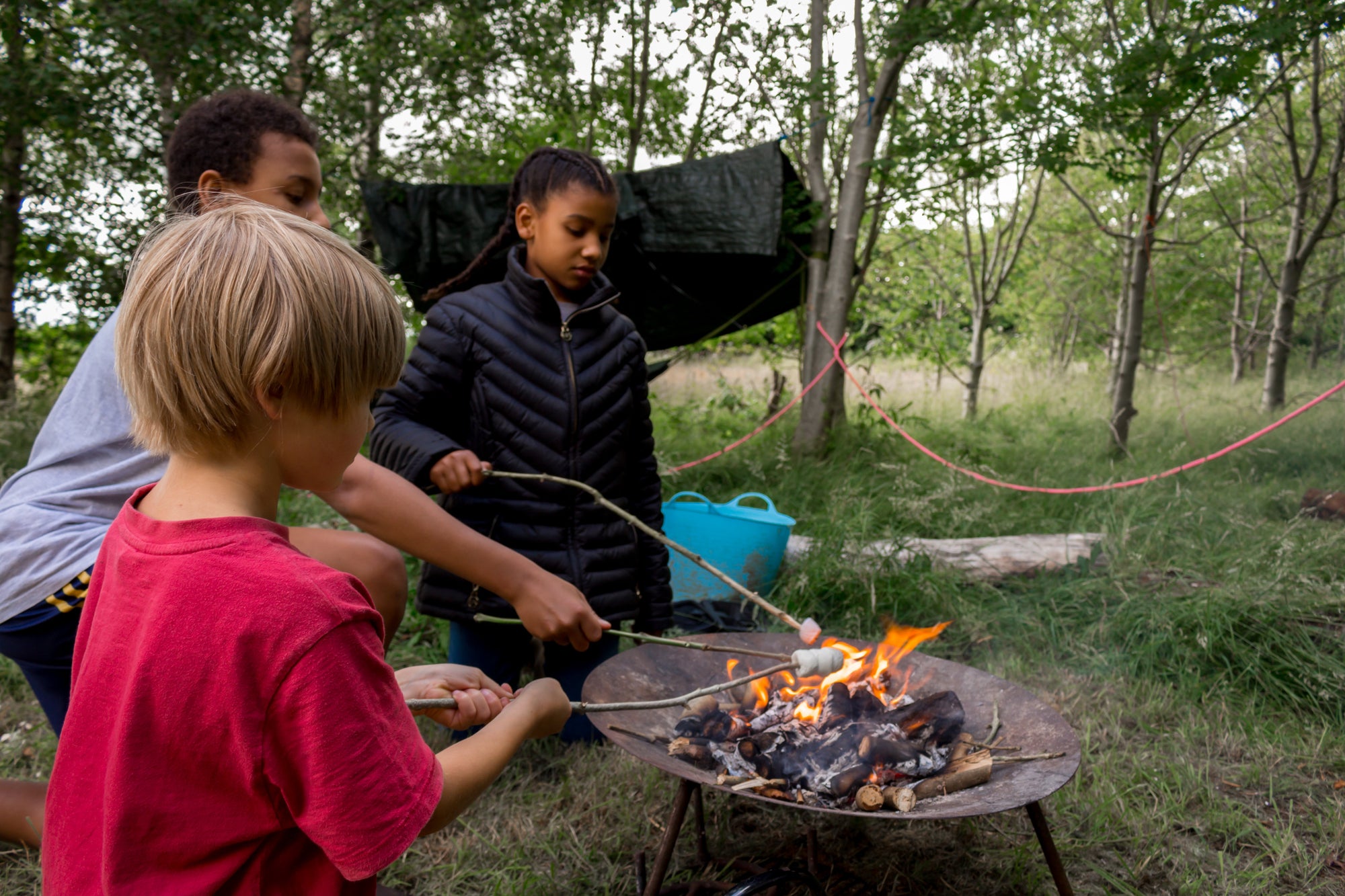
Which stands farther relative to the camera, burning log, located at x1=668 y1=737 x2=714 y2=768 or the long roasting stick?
burning log, located at x1=668 y1=737 x2=714 y2=768

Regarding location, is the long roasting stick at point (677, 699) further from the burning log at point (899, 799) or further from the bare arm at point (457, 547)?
the burning log at point (899, 799)

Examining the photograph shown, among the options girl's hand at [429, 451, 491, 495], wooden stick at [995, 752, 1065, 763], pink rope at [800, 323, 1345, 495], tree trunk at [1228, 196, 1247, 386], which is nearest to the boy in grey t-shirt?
girl's hand at [429, 451, 491, 495]

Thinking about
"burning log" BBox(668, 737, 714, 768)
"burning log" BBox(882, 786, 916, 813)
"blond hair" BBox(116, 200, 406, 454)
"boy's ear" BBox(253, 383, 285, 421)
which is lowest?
"burning log" BBox(668, 737, 714, 768)

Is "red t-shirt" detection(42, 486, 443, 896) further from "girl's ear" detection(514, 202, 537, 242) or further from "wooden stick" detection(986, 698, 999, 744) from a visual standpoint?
"girl's ear" detection(514, 202, 537, 242)

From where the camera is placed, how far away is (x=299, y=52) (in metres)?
5.79

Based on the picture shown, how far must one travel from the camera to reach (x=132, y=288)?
3.33 ft

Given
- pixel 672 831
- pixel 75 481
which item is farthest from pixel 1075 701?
pixel 75 481

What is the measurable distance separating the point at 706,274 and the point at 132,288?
178 inches

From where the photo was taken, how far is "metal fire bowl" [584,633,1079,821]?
5.43ft

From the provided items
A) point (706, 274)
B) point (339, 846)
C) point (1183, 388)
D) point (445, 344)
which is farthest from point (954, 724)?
point (1183, 388)

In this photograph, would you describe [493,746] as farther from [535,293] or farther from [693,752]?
[535,293]

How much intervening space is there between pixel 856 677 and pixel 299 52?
18.7 feet

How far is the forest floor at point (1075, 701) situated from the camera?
2.22 metres

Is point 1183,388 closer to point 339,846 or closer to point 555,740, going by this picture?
point 555,740
